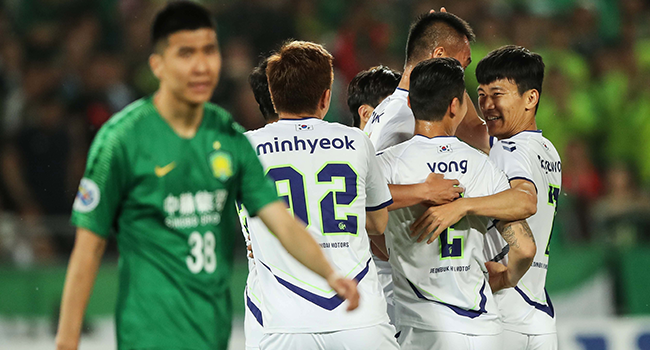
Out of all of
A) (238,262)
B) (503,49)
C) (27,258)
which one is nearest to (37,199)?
(27,258)

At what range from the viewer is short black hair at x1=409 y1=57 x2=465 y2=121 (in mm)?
4344

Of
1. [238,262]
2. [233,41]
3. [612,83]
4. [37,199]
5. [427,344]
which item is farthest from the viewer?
[233,41]

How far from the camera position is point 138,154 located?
9.90ft

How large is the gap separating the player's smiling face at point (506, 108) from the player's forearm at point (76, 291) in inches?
116

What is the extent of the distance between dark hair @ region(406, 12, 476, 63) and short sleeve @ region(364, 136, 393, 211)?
1437mm

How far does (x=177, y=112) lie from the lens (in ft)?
10.3

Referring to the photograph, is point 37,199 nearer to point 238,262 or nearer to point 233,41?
point 238,262

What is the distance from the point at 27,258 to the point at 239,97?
380 cm

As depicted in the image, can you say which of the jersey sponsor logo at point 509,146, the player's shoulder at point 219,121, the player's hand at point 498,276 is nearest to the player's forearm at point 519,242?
the player's hand at point 498,276

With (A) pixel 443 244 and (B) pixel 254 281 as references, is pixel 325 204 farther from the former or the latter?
(B) pixel 254 281

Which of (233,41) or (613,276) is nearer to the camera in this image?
(613,276)

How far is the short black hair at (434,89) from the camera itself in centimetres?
434

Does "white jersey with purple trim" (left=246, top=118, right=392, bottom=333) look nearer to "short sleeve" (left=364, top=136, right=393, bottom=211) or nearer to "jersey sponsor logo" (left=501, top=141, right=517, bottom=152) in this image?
"short sleeve" (left=364, top=136, right=393, bottom=211)

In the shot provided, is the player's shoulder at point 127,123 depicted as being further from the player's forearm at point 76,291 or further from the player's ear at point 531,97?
the player's ear at point 531,97
